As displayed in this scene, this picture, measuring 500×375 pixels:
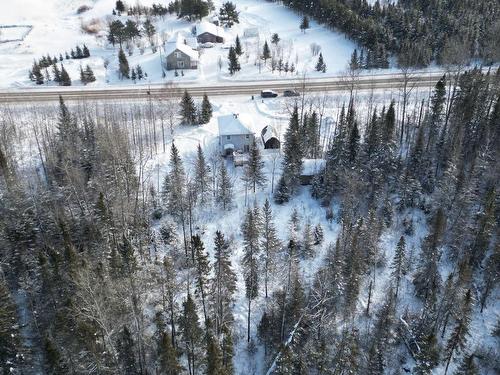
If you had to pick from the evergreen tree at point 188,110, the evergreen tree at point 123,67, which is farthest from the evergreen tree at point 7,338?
the evergreen tree at point 123,67

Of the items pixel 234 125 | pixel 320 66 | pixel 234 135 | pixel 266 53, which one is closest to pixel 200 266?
pixel 234 135

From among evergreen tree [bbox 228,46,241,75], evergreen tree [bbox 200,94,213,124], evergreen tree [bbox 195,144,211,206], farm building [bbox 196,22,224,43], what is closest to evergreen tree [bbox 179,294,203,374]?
evergreen tree [bbox 195,144,211,206]

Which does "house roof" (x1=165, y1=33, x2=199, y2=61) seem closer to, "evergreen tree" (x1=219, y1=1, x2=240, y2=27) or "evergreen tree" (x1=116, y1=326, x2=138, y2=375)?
"evergreen tree" (x1=219, y1=1, x2=240, y2=27)

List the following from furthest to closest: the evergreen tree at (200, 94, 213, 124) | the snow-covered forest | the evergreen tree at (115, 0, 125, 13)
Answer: the evergreen tree at (115, 0, 125, 13) → the evergreen tree at (200, 94, 213, 124) → the snow-covered forest

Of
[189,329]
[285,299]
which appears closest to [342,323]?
[285,299]

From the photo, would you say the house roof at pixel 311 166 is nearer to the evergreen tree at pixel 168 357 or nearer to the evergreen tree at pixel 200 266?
the evergreen tree at pixel 200 266

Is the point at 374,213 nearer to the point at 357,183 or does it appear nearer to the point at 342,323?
the point at 357,183

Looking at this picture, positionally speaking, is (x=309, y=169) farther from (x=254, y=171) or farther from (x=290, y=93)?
(x=290, y=93)
